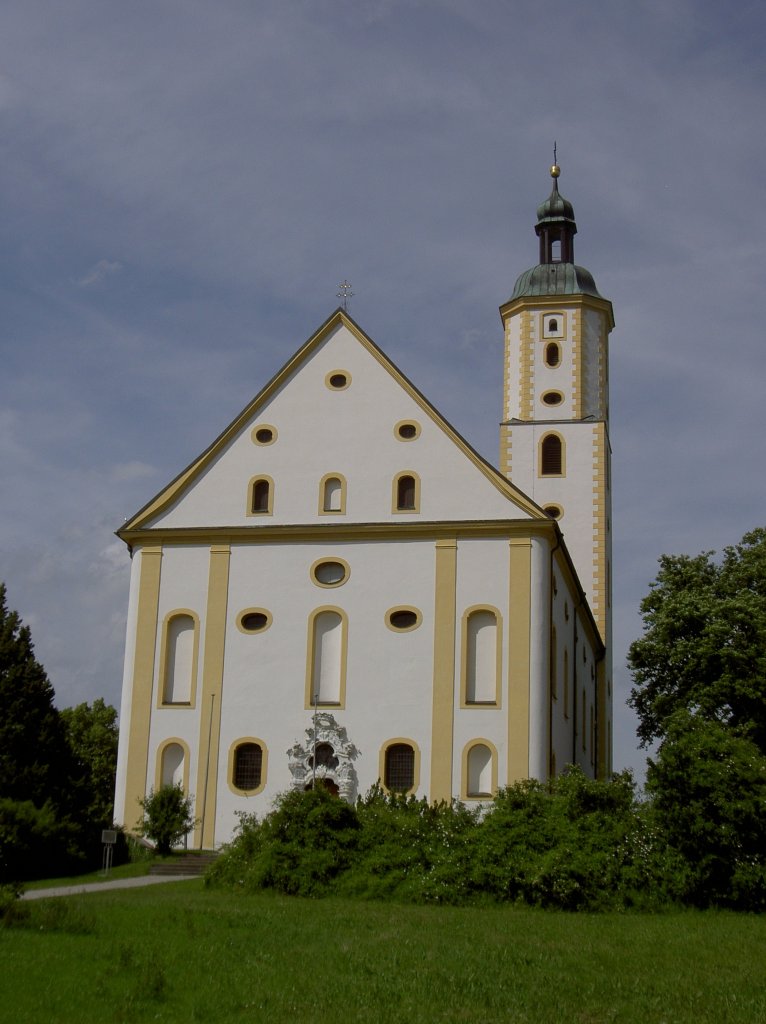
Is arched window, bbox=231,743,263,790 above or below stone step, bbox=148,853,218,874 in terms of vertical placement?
above

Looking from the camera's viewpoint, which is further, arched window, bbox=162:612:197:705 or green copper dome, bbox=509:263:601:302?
green copper dome, bbox=509:263:601:302

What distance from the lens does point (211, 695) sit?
33594 mm

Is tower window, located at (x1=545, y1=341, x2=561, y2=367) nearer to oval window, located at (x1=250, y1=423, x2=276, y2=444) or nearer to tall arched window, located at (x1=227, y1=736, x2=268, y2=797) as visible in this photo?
oval window, located at (x1=250, y1=423, x2=276, y2=444)

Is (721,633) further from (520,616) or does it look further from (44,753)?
(44,753)

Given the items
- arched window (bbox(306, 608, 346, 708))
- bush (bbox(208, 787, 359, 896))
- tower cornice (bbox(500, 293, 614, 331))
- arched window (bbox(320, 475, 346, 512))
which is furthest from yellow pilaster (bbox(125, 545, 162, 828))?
tower cornice (bbox(500, 293, 614, 331))

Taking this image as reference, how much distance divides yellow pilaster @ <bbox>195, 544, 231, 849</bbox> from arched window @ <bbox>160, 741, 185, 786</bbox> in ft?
2.09

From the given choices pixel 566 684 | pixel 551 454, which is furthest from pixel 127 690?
pixel 551 454

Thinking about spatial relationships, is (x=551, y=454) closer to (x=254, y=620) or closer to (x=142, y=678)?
(x=254, y=620)

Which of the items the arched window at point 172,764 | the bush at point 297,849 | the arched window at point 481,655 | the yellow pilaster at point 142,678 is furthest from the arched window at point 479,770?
the bush at point 297,849

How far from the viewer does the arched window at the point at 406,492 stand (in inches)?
1352

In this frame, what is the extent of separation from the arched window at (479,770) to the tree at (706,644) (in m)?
10.7

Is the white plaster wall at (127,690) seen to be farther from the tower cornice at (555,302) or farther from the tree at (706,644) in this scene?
the tower cornice at (555,302)

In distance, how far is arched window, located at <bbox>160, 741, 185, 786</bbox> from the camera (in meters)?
33.3

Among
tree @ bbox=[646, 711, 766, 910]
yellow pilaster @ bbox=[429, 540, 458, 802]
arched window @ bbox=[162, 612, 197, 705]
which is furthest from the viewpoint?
arched window @ bbox=[162, 612, 197, 705]
